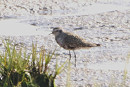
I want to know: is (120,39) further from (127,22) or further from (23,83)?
(23,83)

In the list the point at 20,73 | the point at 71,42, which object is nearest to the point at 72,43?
the point at 71,42

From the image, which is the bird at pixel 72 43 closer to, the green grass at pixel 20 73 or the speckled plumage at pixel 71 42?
the speckled plumage at pixel 71 42

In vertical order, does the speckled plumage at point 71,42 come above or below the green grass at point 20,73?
below

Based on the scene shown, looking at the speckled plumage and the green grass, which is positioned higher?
the green grass

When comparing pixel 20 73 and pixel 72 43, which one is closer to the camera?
pixel 20 73

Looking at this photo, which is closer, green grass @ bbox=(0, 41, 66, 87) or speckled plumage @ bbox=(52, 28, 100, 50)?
green grass @ bbox=(0, 41, 66, 87)

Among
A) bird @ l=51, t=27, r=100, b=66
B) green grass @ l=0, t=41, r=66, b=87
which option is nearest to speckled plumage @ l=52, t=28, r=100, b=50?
bird @ l=51, t=27, r=100, b=66

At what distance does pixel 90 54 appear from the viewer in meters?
7.27

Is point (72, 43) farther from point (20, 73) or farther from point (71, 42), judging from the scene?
point (20, 73)

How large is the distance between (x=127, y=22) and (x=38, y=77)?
5.73m

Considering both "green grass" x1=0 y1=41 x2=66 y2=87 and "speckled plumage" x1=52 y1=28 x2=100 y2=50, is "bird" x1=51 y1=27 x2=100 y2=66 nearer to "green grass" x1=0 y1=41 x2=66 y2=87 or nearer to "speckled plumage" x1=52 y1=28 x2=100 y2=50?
"speckled plumage" x1=52 y1=28 x2=100 y2=50

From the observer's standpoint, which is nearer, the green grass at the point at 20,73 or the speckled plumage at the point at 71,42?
the green grass at the point at 20,73

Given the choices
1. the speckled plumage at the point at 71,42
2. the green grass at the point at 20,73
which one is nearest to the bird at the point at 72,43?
the speckled plumage at the point at 71,42

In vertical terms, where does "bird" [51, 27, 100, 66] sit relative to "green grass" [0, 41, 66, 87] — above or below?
below
